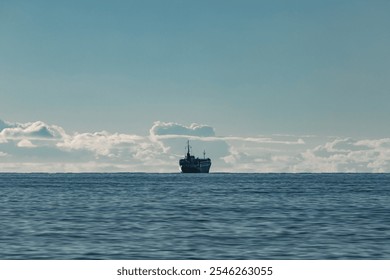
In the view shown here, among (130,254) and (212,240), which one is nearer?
(130,254)

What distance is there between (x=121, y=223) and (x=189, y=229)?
7231 millimetres

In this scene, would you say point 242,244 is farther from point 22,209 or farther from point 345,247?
point 22,209

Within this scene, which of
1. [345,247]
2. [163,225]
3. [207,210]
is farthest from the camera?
[207,210]

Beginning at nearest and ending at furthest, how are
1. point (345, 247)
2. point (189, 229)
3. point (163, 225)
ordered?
point (345, 247) → point (189, 229) → point (163, 225)

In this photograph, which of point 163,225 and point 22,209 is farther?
point 22,209

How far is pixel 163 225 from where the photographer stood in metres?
49.2

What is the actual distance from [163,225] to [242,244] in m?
12.1
